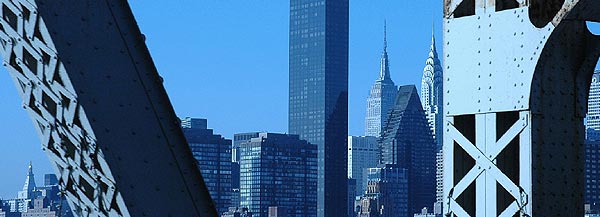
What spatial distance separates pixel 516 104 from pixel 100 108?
1958mm

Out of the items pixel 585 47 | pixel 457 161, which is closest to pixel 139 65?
pixel 457 161

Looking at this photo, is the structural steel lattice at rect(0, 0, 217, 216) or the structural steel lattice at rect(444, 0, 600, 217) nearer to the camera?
the structural steel lattice at rect(0, 0, 217, 216)

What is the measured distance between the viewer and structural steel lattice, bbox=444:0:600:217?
23.1 ft

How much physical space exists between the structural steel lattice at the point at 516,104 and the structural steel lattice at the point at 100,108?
1341mm

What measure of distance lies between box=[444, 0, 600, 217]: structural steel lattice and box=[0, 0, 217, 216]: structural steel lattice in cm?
134

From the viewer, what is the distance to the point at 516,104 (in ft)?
23.3

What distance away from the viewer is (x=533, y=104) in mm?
7094

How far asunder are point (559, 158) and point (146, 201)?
205 centimetres

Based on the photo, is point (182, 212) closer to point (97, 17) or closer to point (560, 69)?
point (97, 17)

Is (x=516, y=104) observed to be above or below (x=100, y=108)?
above

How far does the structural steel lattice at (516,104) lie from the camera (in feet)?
23.1

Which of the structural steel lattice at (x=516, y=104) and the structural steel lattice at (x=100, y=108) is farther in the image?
the structural steel lattice at (x=516, y=104)

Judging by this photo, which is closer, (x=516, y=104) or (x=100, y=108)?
(x=100, y=108)

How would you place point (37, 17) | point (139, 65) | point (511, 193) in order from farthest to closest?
point (511, 193)
point (139, 65)
point (37, 17)
